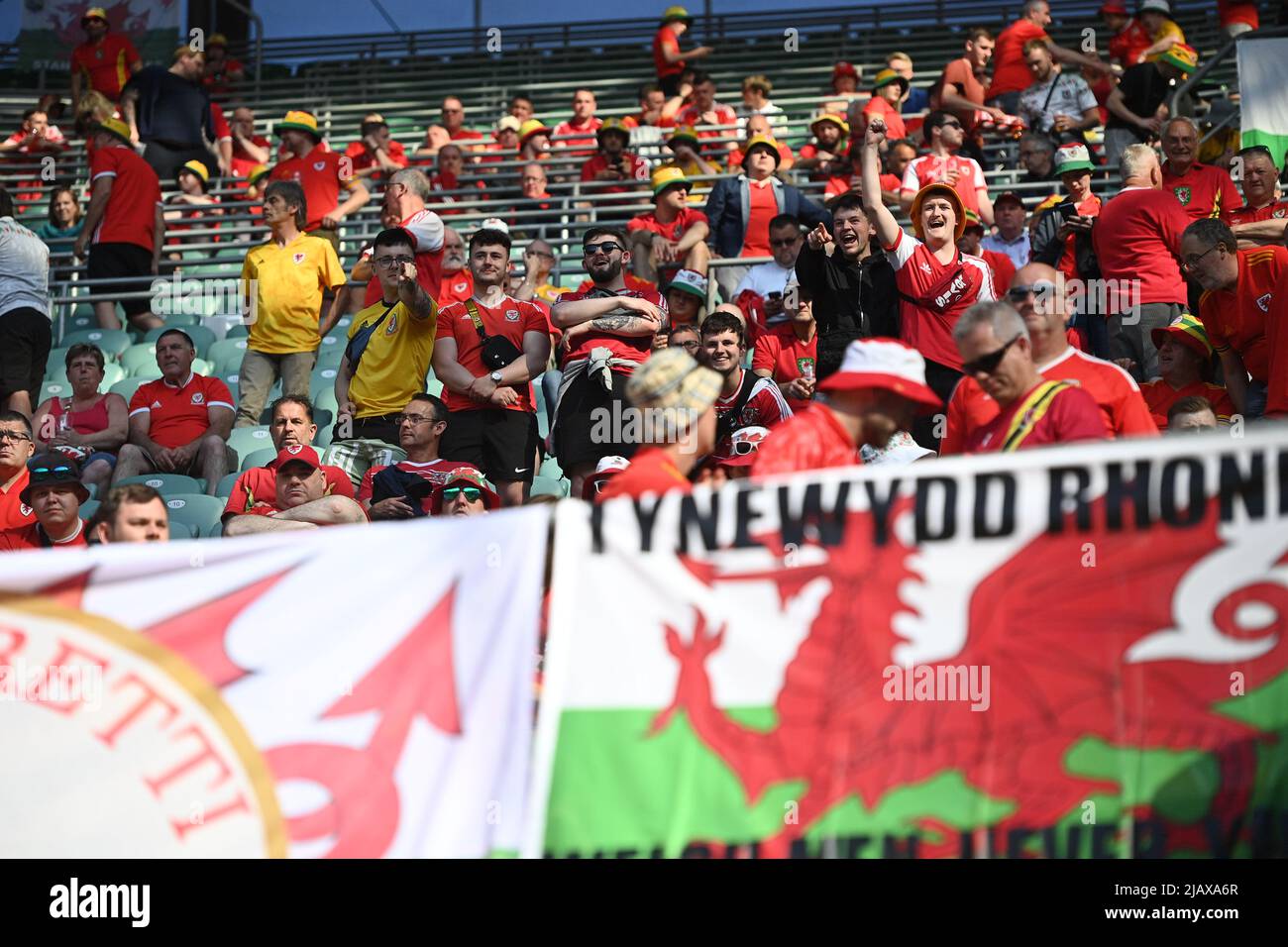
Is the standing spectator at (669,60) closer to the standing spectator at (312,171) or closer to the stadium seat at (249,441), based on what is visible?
the standing spectator at (312,171)

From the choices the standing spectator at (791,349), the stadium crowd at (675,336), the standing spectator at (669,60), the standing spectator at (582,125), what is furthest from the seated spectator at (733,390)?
the standing spectator at (669,60)

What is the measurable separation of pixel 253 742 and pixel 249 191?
11.6 metres

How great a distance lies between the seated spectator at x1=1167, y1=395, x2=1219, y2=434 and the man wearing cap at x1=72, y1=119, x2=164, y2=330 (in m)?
8.04

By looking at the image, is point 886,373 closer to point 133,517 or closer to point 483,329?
point 133,517

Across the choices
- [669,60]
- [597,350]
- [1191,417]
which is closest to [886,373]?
[1191,417]

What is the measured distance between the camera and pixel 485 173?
1605 centimetres

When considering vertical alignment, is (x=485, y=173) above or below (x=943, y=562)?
above

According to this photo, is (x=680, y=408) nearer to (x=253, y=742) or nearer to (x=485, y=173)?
(x=253, y=742)

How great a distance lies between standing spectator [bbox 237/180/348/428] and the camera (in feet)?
33.9

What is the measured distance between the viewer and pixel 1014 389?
528 cm

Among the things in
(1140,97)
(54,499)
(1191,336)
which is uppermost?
(1140,97)

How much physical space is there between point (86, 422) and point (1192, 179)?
656 cm
